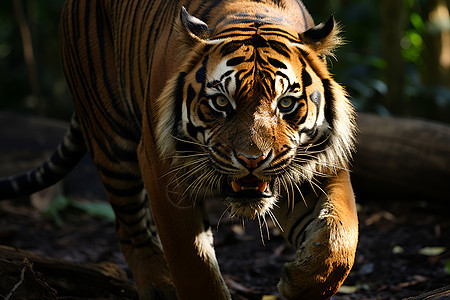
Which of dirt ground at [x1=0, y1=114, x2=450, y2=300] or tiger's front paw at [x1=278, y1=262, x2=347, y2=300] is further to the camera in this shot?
dirt ground at [x1=0, y1=114, x2=450, y2=300]

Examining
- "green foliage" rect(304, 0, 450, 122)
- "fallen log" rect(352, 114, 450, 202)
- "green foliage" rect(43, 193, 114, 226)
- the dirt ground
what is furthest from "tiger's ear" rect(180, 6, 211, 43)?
"green foliage" rect(304, 0, 450, 122)

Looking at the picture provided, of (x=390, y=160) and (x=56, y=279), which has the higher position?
(x=56, y=279)

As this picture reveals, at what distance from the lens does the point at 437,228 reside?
450cm

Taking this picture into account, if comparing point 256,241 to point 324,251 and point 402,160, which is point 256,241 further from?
point 324,251

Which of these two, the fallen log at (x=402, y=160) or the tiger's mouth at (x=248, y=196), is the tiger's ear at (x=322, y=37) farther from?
the fallen log at (x=402, y=160)

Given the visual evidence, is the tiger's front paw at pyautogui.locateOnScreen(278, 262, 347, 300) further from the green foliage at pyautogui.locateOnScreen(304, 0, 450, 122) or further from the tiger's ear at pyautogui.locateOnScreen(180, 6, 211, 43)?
the green foliage at pyautogui.locateOnScreen(304, 0, 450, 122)

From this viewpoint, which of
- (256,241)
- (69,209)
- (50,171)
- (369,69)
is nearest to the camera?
(50,171)

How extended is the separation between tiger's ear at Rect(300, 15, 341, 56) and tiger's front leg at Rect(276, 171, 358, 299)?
57 cm

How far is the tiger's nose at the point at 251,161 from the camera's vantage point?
1.95 m

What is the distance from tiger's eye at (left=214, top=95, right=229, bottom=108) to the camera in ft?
6.90

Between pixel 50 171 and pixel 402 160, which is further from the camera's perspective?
pixel 402 160

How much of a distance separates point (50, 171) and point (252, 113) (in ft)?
6.64

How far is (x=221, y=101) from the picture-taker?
2.12 meters

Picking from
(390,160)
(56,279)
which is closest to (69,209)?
(56,279)
